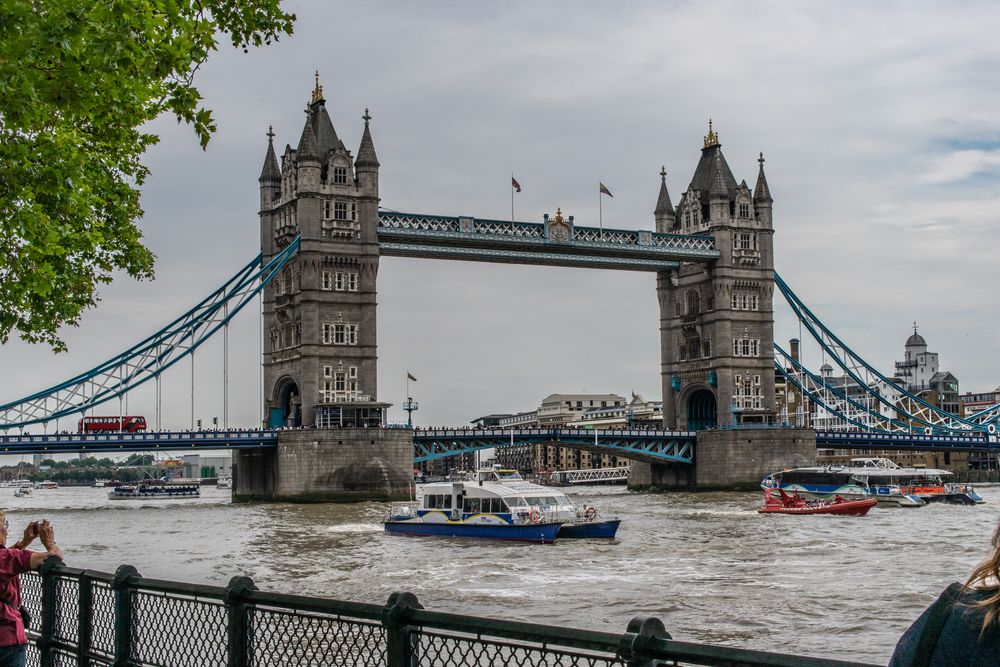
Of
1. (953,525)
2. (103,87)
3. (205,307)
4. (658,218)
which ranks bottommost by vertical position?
(953,525)

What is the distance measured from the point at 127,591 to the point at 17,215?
5545 millimetres

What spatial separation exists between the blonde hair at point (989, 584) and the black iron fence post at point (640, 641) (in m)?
1.63

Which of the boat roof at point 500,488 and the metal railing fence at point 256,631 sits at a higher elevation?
the metal railing fence at point 256,631

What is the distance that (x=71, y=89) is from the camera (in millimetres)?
12430

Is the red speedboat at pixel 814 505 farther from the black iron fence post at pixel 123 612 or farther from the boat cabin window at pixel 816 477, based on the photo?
the black iron fence post at pixel 123 612

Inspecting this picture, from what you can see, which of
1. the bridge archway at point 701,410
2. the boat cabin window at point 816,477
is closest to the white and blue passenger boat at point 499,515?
the boat cabin window at point 816,477

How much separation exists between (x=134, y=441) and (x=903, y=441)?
56.3 metres

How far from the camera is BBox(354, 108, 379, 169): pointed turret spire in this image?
75.1 meters

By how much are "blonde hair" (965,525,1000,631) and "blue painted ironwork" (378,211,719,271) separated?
72337 mm

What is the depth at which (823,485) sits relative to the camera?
62656 mm

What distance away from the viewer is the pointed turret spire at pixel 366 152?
246ft

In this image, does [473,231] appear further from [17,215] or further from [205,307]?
[17,215]

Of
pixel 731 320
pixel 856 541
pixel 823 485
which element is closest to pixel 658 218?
pixel 731 320

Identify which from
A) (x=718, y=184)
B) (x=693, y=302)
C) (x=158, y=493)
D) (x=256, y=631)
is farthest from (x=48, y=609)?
(x=158, y=493)
